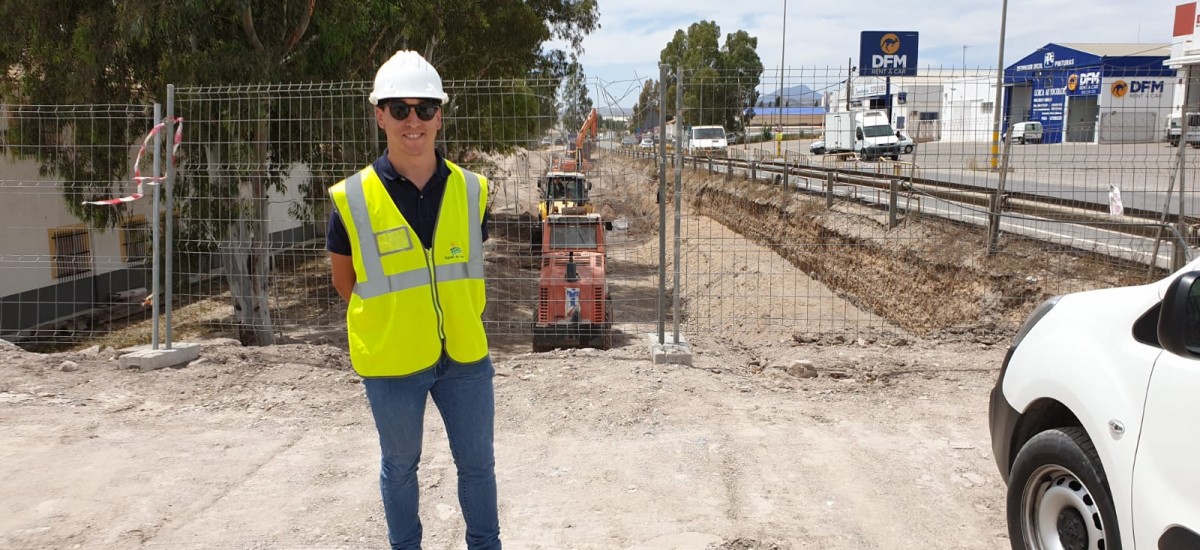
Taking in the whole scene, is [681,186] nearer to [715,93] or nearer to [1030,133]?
[715,93]

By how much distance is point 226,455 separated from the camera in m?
5.21

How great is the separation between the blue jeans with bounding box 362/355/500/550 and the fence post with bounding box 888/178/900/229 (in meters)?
9.61

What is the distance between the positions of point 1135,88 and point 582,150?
6.04 metres

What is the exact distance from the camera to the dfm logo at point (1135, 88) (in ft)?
27.4

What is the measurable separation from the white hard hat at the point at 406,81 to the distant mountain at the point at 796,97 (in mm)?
4898

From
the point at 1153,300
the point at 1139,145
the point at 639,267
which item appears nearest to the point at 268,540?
the point at 1153,300

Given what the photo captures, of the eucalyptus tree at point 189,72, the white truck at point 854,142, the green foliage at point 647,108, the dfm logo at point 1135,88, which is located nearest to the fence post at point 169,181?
the eucalyptus tree at point 189,72

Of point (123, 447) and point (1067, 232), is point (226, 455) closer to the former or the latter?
point (123, 447)

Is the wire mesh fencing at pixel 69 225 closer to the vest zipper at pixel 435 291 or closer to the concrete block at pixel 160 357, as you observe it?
the concrete block at pixel 160 357

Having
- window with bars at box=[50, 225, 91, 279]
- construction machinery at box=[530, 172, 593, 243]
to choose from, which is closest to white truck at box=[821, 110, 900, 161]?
construction machinery at box=[530, 172, 593, 243]

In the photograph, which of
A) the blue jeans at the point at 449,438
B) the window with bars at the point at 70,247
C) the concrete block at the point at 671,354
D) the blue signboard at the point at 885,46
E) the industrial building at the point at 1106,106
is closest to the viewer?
the blue jeans at the point at 449,438

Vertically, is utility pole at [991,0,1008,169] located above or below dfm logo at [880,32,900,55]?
below

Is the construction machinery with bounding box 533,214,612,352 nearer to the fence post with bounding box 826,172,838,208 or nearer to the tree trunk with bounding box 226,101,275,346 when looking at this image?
the tree trunk with bounding box 226,101,275,346

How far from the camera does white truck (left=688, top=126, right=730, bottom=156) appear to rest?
30.0 feet
